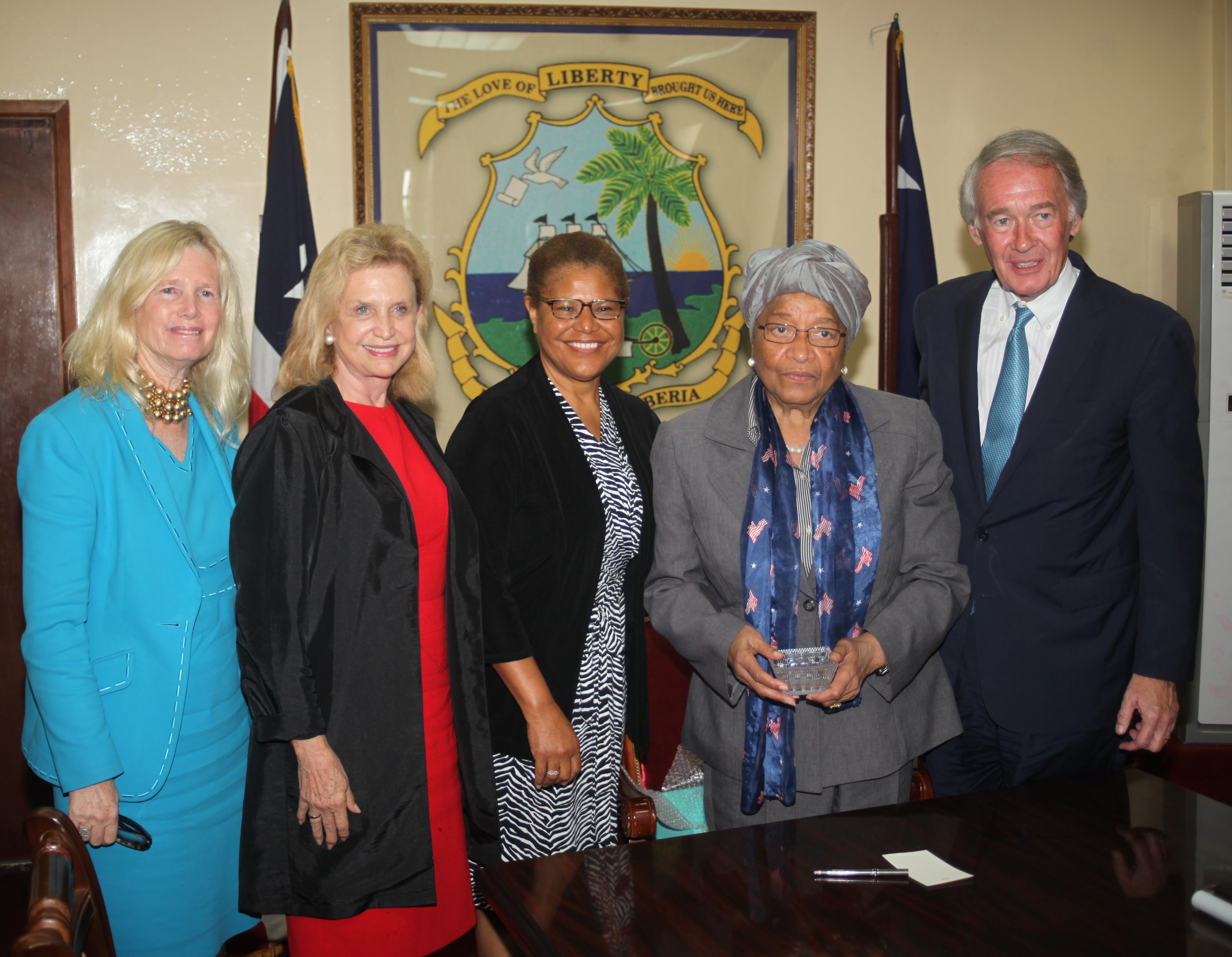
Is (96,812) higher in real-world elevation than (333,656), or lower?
lower

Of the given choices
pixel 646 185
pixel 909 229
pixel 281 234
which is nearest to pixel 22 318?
pixel 281 234

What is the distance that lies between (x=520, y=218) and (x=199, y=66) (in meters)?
1.27

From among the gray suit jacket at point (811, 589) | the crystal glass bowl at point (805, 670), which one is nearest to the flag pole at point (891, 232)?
the gray suit jacket at point (811, 589)

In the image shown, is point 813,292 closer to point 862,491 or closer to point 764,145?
point 862,491

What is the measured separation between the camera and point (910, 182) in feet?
11.5

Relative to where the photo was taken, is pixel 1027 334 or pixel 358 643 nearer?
pixel 358 643

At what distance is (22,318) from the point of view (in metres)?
3.38

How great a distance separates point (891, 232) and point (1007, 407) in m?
1.56

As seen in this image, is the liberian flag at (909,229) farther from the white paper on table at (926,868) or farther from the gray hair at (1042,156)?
the white paper on table at (926,868)

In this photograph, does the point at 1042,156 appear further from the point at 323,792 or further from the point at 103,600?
the point at 103,600

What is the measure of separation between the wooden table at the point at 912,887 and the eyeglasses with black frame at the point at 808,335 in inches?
34.6

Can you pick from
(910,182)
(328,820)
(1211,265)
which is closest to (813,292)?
(328,820)

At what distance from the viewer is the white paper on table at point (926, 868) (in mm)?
1344

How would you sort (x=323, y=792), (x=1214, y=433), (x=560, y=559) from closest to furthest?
(x=323, y=792) → (x=560, y=559) → (x=1214, y=433)
